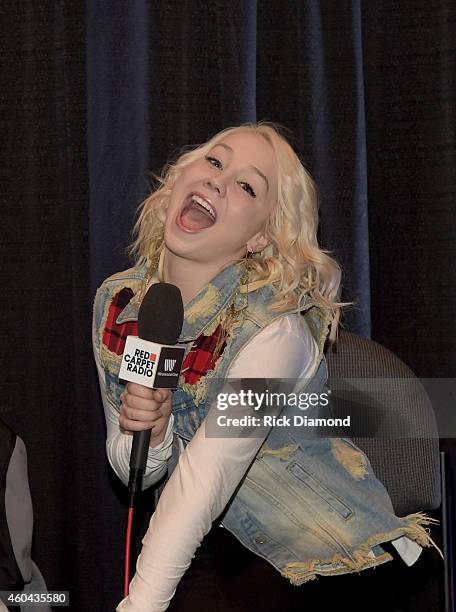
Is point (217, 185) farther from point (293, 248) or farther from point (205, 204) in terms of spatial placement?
point (293, 248)

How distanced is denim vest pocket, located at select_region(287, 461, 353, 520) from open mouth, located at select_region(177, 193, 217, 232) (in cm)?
44

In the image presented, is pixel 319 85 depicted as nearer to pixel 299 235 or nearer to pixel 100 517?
pixel 299 235

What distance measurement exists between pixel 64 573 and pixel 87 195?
35.9 inches

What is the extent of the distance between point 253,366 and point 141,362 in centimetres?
25

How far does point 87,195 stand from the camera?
201 cm

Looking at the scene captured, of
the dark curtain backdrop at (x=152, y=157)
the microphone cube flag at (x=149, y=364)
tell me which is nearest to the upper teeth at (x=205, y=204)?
the microphone cube flag at (x=149, y=364)

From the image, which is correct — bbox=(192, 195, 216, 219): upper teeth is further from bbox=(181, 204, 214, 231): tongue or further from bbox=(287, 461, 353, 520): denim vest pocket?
bbox=(287, 461, 353, 520): denim vest pocket

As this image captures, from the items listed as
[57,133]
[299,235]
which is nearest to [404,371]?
[299,235]

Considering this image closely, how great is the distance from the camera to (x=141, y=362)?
1.15 meters

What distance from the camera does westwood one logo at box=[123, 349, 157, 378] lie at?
1138mm

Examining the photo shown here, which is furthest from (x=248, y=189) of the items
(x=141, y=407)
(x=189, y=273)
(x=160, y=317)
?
(x=141, y=407)

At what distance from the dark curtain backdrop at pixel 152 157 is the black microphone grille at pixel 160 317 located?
80cm

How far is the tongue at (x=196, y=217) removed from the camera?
1.50 metres

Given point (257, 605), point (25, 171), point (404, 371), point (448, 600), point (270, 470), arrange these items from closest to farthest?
point (257, 605)
point (270, 470)
point (404, 371)
point (448, 600)
point (25, 171)
